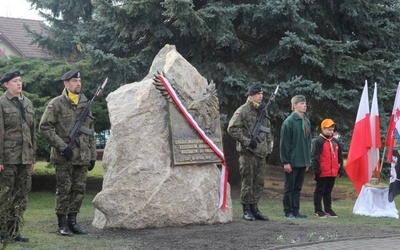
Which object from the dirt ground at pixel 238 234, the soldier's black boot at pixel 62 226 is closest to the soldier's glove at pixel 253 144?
the dirt ground at pixel 238 234

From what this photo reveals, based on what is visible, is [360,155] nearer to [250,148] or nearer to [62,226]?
[250,148]

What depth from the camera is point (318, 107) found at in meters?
14.1

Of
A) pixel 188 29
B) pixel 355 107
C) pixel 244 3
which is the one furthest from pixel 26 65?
pixel 355 107

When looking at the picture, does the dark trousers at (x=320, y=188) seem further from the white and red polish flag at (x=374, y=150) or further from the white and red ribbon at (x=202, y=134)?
the white and red ribbon at (x=202, y=134)

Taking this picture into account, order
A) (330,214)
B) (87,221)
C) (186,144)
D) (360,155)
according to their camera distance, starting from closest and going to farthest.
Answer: (186,144) < (87,221) < (330,214) < (360,155)

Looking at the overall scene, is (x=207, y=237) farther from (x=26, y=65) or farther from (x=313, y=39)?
(x=26, y=65)

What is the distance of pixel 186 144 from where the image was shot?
26.1 ft

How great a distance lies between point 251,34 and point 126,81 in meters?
3.25

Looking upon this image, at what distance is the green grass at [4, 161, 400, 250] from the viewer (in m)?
6.68

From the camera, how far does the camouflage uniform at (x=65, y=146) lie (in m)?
7.19

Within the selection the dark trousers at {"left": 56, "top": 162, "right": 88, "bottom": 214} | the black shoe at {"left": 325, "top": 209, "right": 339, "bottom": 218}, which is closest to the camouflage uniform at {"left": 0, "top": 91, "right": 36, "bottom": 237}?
the dark trousers at {"left": 56, "top": 162, "right": 88, "bottom": 214}

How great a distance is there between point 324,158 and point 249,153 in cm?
150

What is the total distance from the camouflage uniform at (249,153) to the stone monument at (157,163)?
415 millimetres

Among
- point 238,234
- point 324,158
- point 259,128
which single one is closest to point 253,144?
point 259,128
